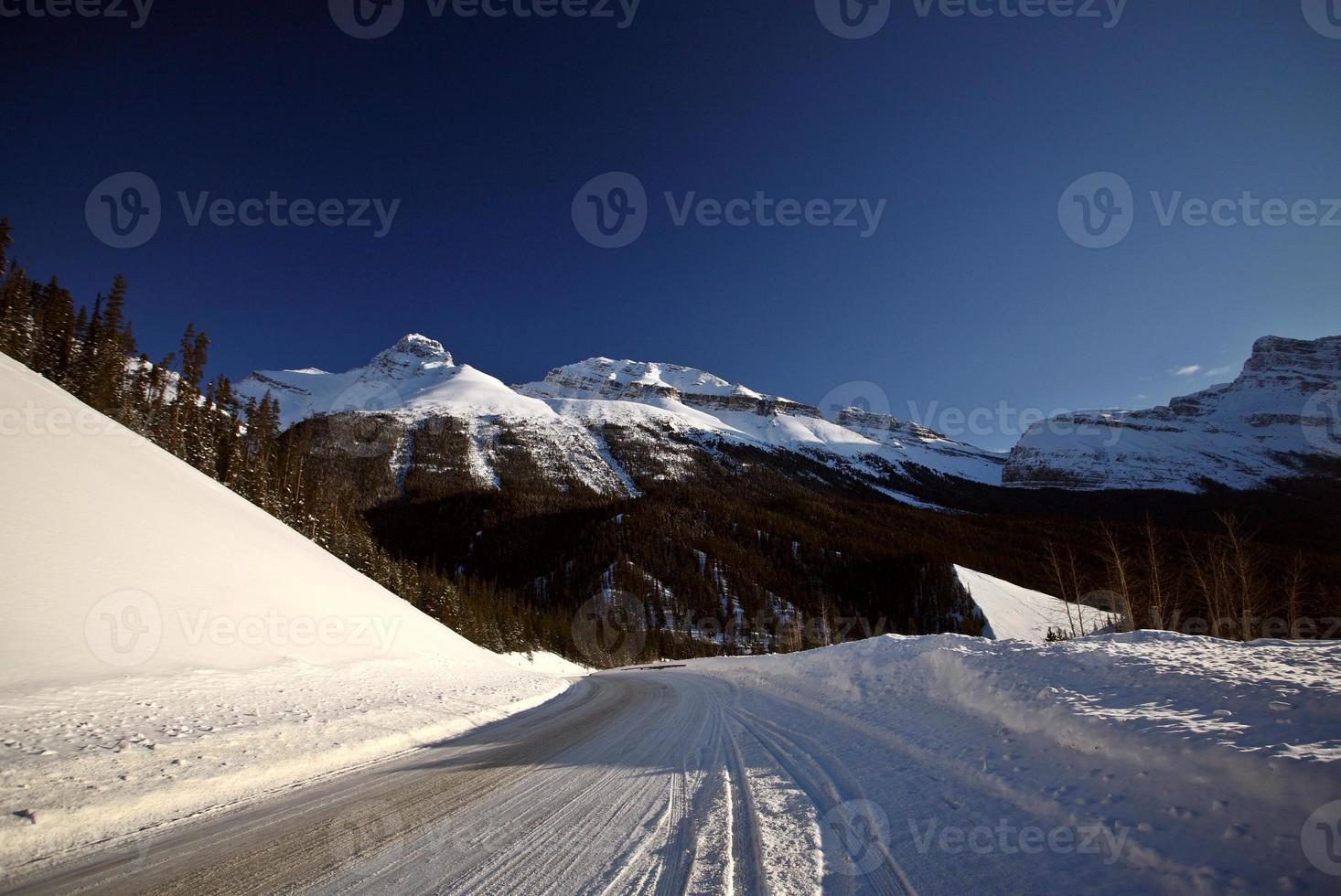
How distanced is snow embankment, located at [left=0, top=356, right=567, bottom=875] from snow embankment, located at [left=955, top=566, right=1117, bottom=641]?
5740cm

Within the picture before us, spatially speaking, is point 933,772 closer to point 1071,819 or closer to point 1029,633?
point 1071,819

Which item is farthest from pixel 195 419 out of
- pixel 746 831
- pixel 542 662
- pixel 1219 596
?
pixel 1219 596

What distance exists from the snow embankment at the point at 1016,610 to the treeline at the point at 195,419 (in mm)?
53281

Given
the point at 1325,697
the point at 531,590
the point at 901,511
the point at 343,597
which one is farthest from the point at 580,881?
the point at 901,511

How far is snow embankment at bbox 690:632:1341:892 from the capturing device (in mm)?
3496

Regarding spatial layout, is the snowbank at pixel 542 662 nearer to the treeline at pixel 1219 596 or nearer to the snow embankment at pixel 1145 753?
the treeline at pixel 1219 596

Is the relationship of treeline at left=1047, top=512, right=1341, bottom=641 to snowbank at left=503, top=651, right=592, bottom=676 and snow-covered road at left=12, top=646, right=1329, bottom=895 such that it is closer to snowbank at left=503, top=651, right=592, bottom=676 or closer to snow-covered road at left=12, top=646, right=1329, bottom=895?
snow-covered road at left=12, top=646, right=1329, bottom=895

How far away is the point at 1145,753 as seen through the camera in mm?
4707

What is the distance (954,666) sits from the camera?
30.7ft

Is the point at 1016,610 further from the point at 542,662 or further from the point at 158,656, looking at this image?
the point at 158,656

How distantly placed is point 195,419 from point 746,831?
54.7 m

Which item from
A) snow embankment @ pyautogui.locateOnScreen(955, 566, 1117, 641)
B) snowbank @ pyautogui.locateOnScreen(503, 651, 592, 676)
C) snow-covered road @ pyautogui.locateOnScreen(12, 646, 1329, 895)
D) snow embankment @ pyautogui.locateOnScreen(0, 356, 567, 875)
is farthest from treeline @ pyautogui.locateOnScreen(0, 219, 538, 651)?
snow embankment @ pyautogui.locateOnScreen(955, 566, 1117, 641)

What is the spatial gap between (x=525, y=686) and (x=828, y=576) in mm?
118998

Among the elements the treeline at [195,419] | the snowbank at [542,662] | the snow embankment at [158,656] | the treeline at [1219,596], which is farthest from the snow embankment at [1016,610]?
the snow embankment at [158,656]
